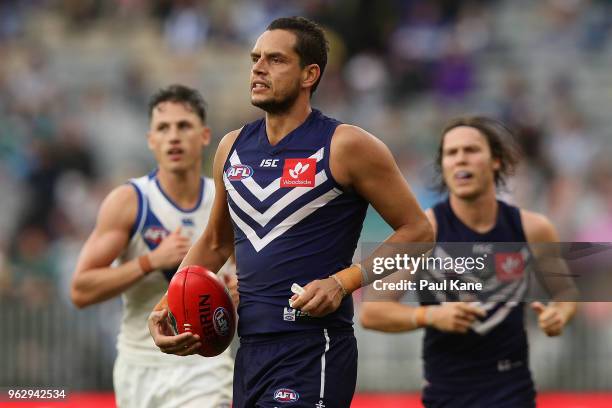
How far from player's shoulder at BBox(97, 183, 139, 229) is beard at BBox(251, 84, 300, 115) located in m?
1.99

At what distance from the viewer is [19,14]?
1891cm

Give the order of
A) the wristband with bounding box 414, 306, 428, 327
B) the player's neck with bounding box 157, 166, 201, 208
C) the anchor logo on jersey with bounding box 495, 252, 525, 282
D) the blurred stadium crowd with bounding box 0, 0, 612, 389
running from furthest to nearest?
the blurred stadium crowd with bounding box 0, 0, 612, 389, the player's neck with bounding box 157, 166, 201, 208, the anchor logo on jersey with bounding box 495, 252, 525, 282, the wristband with bounding box 414, 306, 428, 327

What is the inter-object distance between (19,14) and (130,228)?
39.8 ft

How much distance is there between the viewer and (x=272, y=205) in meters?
5.82

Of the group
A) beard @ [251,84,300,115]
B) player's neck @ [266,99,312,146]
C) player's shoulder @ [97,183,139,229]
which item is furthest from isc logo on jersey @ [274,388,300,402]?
player's shoulder @ [97,183,139,229]

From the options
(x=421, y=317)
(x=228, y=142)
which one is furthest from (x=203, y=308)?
(x=421, y=317)

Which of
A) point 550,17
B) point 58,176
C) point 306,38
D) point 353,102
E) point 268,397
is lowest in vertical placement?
point 268,397

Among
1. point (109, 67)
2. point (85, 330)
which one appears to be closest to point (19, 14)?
point (109, 67)

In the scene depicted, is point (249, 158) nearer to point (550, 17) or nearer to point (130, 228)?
point (130, 228)

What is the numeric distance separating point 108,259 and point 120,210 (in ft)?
1.05

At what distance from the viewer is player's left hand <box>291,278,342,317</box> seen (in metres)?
5.45

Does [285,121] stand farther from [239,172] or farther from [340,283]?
[340,283]

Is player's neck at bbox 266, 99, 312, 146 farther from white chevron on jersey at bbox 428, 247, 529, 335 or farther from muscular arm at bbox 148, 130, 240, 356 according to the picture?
white chevron on jersey at bbox 428, 247, 529, 335

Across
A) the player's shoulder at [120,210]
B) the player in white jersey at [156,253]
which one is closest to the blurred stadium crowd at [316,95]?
the player in white jersey at [156,253]
